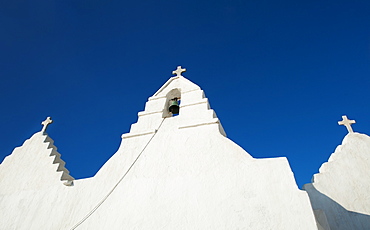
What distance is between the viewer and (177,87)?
8219 mm

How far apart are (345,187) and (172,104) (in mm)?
5869

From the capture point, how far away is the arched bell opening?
25.5ft

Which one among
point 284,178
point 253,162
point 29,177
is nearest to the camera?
point 284,178

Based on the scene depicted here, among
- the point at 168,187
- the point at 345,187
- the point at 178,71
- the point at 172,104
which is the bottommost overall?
the point at 168,187

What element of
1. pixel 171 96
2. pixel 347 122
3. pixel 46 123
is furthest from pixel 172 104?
pixel 347 122

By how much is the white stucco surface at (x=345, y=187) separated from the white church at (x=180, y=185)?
0.09 ft

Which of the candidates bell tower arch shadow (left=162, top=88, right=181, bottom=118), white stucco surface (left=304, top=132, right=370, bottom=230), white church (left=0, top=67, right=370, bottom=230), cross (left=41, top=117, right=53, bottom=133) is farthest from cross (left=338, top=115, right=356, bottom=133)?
cross (left=41, top=117, right=53, bottom=133)

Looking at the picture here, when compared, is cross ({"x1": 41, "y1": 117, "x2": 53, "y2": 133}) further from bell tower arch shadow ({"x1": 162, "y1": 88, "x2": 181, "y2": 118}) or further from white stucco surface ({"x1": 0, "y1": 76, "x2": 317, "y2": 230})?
bell tower arch shadow ({"x1": 162, "y1": 88, "x2": 181, "y2": 118})

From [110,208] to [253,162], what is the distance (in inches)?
126

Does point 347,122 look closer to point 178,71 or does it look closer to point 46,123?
point 178,71

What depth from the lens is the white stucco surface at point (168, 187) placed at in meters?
4.40

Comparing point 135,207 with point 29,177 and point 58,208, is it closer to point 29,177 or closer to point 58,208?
point 58,208

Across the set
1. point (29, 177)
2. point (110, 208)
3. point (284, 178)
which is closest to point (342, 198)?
point (284, 178)

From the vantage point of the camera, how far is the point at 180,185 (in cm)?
516
